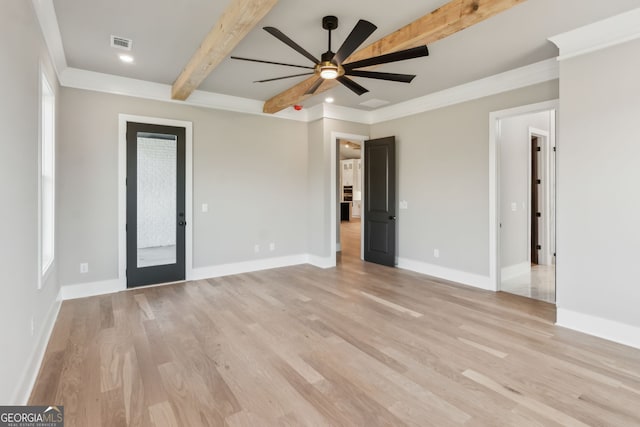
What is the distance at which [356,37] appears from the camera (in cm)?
245

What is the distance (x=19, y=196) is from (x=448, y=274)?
200 inches

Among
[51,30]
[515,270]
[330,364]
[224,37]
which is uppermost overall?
[51,30]

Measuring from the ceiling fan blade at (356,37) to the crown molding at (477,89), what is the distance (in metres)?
2.66

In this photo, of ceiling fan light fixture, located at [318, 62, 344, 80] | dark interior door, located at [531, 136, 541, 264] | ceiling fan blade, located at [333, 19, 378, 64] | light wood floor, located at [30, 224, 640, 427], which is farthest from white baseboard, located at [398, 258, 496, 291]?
ceiling fan blade, located at [333, 19, 378, 64]

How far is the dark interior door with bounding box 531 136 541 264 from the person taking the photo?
6113 millimetres

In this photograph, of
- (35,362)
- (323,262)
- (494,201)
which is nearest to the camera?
(35,362)

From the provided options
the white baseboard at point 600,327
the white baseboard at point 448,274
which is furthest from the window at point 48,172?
the white baseboard at point 600,327

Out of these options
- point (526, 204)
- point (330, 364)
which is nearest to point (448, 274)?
point (526, 204)

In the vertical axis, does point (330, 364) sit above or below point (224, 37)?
below

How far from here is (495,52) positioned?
141 inches

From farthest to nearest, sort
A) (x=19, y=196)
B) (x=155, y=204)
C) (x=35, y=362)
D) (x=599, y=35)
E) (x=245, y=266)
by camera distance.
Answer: (x=245, y=266) < (x=155, y=204) < (x=599, y=35) < (x=35, y=362) < (x=19, y=196)

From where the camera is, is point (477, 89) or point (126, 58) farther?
point (477, 89)

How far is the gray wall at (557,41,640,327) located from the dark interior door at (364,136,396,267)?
278 cm

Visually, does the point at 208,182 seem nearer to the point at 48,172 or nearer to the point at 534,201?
the point at 48,172
